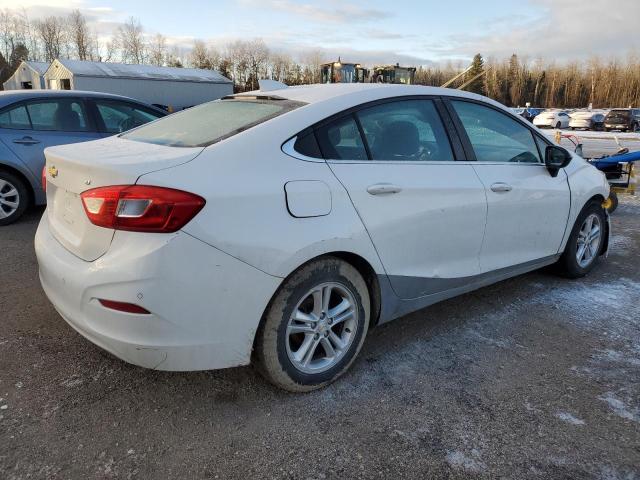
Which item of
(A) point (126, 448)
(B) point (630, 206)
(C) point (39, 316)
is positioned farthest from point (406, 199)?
(B) point (630, 206)

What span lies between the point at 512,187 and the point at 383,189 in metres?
1.26

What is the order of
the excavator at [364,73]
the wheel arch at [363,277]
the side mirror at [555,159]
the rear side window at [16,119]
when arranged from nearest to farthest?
the wheel arch at [363,277] < the side mirror at [555,159] < the rear side window at [16,119] < the excavator at [364,73]

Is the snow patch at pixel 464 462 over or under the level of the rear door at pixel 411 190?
under

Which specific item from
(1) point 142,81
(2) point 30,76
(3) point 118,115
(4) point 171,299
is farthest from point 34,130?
(2) point 30,76

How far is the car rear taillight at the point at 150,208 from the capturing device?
7.15 feet

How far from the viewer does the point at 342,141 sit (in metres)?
2.81

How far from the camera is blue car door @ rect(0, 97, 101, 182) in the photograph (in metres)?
6.00

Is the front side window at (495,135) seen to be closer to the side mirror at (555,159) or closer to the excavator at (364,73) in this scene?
the side mirror at (555,159)

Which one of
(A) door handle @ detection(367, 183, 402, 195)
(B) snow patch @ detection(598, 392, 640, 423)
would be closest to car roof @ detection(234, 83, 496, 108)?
(A) door handle @ detection(367, 183, 402, 195)

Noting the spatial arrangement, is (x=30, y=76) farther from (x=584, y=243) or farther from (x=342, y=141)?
(x=342, y=141)

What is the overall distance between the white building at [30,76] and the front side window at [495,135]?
54586mm

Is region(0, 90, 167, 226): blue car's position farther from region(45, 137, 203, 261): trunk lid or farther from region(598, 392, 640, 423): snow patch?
region(598, 392, 640, 423): snow patch

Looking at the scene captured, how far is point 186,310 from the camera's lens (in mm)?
2240

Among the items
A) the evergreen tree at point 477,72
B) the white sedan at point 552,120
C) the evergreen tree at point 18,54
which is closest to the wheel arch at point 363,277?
the white sedan at point 552,120
